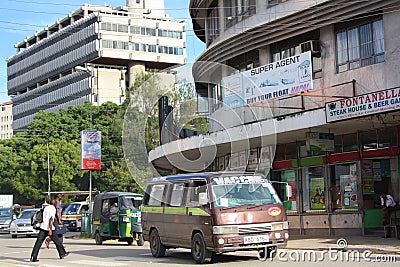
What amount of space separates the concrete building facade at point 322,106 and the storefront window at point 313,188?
0.13ft

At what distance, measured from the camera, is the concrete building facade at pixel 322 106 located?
72.4 feet

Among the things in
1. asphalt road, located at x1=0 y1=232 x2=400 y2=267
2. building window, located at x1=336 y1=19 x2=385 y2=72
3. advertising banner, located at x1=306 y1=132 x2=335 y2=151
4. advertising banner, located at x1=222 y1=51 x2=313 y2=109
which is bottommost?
asphalt road, located at x1=0 y1=232 x2=400 y2=267

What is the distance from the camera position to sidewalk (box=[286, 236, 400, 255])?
1828 centimetres

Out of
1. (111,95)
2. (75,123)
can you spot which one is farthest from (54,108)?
(75,123)

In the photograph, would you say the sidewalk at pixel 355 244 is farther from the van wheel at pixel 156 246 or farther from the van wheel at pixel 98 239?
the van wheel at pixel 98 239

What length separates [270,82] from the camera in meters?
24.8

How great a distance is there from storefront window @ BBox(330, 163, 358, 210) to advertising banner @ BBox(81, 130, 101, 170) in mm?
14766

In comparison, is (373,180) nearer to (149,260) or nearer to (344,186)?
(344,186)

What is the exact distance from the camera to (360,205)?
2330 cm

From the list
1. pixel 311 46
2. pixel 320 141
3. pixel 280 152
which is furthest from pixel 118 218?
pixel 311 46

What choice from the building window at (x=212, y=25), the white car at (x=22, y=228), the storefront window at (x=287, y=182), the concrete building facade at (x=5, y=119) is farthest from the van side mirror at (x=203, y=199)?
the concrete building facade at (x=5, y=119)

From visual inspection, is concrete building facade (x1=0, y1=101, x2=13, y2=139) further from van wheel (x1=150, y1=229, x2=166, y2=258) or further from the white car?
van wheel (x1=150, y1=229, x2=166, y2=258)

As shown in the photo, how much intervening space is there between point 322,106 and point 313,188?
152 inches

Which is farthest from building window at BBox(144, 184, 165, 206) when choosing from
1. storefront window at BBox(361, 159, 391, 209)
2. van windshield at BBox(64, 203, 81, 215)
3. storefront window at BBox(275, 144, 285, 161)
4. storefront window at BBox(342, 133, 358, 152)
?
van windshield at BBox(64, 203, 81, 215)
